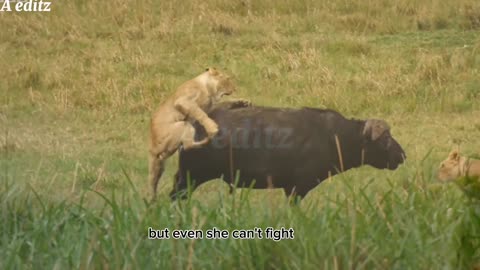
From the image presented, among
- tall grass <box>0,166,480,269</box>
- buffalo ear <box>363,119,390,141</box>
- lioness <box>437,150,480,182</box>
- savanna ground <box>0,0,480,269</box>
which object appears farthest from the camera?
buffalo ear <box>363,119,390,141</box>

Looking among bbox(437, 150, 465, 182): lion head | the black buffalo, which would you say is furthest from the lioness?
the black buffalo

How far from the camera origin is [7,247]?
8.54 feet

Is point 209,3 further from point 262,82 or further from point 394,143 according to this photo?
point 394,143

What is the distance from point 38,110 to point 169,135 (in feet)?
1.26

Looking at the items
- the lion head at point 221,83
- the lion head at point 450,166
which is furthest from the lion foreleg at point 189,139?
the lion head at point 450,166

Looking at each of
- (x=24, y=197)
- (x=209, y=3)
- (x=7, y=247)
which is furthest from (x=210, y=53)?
(x=7, y=247)

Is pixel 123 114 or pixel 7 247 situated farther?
pixel 123 114

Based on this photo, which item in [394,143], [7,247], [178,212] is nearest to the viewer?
[7,247]

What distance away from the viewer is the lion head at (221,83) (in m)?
3.06

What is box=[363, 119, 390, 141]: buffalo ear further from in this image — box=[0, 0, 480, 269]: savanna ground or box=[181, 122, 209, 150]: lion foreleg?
box=[181, 122, 209, 150]: lion foreleg

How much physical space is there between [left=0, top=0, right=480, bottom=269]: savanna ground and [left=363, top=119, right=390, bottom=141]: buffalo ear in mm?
31

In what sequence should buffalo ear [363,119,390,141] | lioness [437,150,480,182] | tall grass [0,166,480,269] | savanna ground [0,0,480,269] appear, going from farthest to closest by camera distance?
buffalo ear [363,119,390,141]
lioness [437,150,480,182]
savanna ground [0,0,480,269]
tall grass [0,166,480,269]

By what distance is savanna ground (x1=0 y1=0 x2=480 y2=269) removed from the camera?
2.84 m

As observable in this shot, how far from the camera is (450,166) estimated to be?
3.00m
